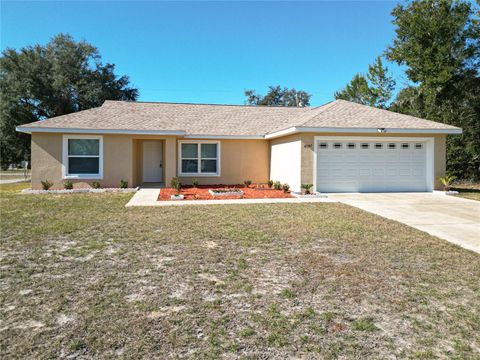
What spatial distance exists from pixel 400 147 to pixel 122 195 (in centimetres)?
1231

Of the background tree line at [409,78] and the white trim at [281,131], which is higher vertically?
the background tree line at [409,78]

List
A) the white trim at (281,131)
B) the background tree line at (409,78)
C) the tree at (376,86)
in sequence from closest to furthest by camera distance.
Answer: the white trim at (281,131)
the background tree line at (409,78)
the tree at (376,86)

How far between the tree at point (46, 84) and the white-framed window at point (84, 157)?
14668 mm

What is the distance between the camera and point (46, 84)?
28156 mm

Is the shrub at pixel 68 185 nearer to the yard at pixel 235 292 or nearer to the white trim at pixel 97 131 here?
the white trim at pixel 97 131

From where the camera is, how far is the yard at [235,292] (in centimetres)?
301

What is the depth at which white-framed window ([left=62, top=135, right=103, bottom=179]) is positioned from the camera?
49.2 ft

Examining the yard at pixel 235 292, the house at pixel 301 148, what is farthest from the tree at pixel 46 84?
the yard at pixel 235 292

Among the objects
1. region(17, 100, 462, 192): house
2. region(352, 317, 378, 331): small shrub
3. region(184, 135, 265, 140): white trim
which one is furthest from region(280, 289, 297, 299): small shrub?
region(184, 135, 265, 140): white trim

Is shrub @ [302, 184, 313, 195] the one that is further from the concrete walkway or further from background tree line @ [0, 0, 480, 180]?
background tree line @ [0, 0, 480, 180]

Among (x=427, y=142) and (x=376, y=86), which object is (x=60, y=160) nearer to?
(x=427, y=142)

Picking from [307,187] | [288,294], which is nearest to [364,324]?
[288,294]

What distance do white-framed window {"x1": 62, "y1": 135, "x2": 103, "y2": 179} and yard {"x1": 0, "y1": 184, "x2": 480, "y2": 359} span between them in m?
7.73

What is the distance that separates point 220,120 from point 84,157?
7.70 m
